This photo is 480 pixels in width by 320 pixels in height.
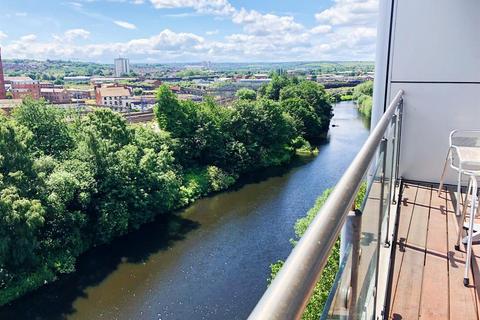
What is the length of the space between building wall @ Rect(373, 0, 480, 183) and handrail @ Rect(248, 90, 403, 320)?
237 cm

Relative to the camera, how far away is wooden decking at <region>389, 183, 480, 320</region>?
1.62 metres

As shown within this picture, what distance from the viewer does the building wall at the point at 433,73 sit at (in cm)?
273

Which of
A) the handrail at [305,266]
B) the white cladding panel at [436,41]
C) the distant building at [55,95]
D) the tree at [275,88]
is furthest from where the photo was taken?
the distant building at [55,95]

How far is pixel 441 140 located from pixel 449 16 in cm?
80

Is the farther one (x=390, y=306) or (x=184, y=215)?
(x=184, y=215)

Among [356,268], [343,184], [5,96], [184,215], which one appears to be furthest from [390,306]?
[5,96]

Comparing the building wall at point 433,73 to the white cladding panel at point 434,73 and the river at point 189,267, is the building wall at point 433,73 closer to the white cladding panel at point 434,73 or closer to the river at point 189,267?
the white cladding panel at point 434,73

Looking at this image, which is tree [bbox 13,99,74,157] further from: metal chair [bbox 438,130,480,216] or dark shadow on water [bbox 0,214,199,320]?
metal chair [bbox 438,130,480,216]

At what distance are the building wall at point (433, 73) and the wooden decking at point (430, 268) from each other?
1.60ft

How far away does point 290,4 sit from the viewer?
8356 cm

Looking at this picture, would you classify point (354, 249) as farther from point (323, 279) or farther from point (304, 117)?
point (304, 117)

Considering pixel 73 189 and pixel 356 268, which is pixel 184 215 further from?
pixel 356 268

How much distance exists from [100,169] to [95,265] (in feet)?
10.5

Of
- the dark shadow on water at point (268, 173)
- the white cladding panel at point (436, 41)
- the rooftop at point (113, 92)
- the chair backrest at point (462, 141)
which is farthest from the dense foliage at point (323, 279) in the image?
the rooftop at point (113, 92)
